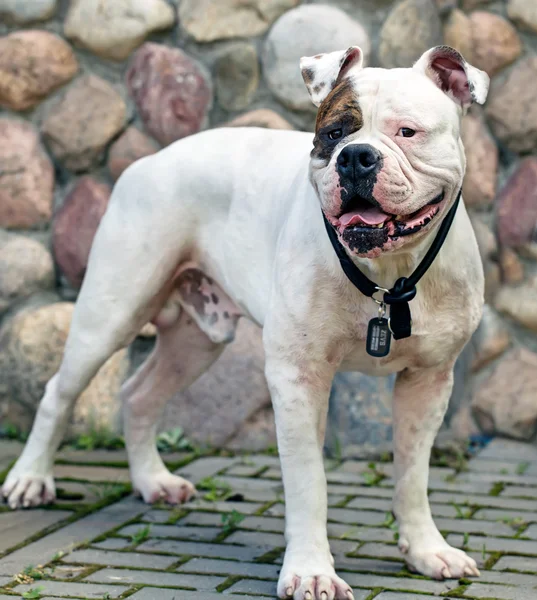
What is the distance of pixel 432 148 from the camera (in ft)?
9.27

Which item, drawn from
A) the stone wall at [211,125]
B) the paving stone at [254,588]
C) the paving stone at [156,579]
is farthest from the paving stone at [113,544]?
the stone wall at [211,125]

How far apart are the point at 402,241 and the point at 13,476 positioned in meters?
2.04

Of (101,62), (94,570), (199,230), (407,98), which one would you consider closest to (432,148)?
(407,98)

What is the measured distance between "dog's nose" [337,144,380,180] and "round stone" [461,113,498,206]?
2239 millimetres

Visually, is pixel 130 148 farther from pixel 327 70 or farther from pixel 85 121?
pixel 327 70

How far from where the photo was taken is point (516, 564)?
340 cm

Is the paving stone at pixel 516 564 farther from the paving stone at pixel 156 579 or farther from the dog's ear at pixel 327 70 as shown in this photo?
the dog's ear at pixel 327 70

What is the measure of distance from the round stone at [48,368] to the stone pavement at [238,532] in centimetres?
29

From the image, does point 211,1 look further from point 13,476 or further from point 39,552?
point 39,552

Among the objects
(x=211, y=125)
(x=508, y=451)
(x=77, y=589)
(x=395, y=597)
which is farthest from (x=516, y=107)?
(x=77, y=589)

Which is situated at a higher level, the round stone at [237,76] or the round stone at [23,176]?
the round stone at [237,76]

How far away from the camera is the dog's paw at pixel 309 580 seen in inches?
118

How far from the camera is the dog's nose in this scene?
8.93 ft

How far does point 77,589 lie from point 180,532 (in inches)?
25.6
